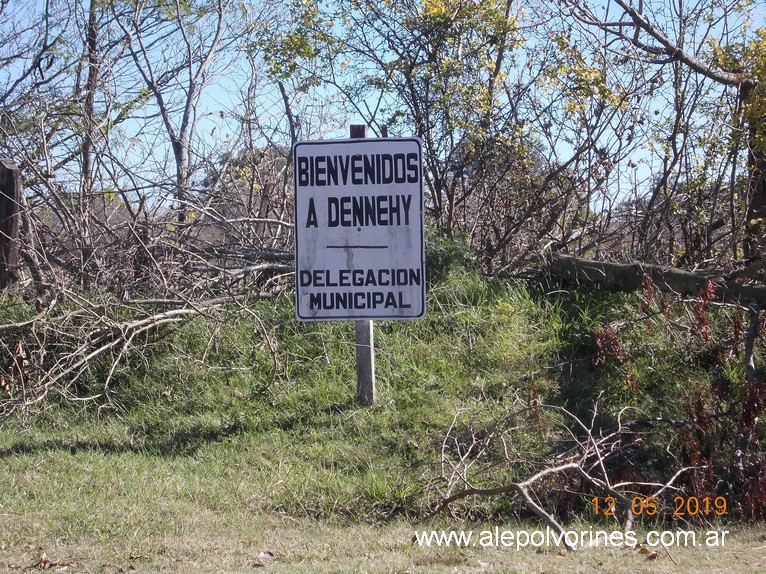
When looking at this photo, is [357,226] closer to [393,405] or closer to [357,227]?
[357,227]

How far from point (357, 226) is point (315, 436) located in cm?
190

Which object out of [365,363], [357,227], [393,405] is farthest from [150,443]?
[357,227]

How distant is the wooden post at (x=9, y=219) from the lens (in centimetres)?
872

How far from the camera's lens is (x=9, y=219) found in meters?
8.77

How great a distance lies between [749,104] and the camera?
26.5 feet

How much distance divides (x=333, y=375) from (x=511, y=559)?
3679mm

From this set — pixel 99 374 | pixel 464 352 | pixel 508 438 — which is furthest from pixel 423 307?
pixel 99 374

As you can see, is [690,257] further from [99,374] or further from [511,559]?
[99,374]

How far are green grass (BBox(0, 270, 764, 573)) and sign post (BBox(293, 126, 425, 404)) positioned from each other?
1.24 m

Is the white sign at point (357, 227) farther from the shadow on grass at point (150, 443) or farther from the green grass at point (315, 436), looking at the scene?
the shadow on grass at point (150, 443)

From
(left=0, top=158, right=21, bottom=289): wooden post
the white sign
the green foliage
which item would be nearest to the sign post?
the white sign

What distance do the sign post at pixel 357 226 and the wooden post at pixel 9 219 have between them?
12.2ft

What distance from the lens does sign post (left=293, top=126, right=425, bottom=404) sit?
21.8 ft

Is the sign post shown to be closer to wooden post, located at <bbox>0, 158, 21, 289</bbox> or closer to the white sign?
the white sign
